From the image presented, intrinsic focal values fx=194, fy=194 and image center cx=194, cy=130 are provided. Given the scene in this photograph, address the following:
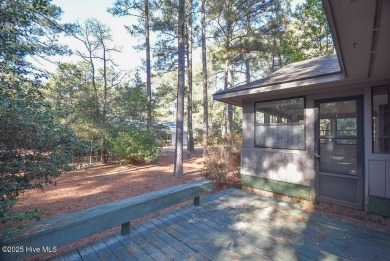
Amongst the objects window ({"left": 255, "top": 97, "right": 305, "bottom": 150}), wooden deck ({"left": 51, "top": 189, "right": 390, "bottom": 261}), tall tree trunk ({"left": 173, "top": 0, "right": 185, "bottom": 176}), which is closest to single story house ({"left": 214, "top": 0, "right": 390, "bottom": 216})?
window ({"left": 255, "top": 97, "right": 305, "bottom": 150})

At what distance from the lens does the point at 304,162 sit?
4.40 metres

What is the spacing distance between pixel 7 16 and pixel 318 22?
1679 cm

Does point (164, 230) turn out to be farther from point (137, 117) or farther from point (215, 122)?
point (215, 122)

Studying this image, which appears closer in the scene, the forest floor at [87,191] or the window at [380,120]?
the window at [380,120]

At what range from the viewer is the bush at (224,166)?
18.9 ft

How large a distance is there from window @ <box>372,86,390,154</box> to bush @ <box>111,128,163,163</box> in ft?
28.4

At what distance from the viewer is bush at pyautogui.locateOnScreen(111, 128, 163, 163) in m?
9.70

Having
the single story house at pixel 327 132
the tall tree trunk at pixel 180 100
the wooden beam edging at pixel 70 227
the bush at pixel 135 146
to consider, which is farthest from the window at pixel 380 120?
the bush at pixel 135 146

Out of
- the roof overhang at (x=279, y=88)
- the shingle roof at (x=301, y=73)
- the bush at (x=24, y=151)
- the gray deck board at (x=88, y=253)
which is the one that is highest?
the shingle roof at (x=301, y=73)

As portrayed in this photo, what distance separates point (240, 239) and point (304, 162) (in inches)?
104

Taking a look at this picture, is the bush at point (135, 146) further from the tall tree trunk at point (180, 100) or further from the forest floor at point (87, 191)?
the tall tree trunk at point (180, 100)

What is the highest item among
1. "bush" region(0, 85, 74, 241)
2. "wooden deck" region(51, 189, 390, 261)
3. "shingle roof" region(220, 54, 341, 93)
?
"shingle roof" region(220, 54, 341, 93)

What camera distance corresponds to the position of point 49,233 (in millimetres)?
1840

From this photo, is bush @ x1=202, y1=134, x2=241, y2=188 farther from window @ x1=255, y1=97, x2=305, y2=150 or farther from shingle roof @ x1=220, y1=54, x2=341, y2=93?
shingle roof @ x1=220, y1=54, x2=341, y2=93
